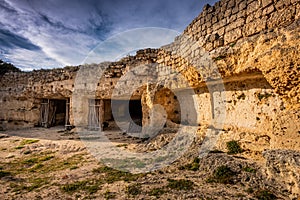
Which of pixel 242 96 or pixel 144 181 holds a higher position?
pixel 242 96

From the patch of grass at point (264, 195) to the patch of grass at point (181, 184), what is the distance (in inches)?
40.4

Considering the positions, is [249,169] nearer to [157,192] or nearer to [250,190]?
[250,190]

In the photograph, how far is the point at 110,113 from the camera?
11500mm

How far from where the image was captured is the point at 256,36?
3301mm

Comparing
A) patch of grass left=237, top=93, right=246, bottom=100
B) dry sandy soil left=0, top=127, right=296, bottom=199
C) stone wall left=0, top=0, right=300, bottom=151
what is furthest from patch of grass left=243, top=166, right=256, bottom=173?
patch of grass left=237, top=93, right=246, bottom=100

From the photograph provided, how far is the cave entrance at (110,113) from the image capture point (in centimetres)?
995

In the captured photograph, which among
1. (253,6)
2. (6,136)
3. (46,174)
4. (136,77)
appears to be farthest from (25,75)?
(253,6)

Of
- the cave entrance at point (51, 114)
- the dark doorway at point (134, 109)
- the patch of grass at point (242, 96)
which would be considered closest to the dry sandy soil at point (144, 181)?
the patch of grass at point (242, 96)

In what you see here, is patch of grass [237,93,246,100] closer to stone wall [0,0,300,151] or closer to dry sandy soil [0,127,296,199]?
stone wall [0,0,300,151]

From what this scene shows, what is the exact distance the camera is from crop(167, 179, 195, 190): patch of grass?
314 cm

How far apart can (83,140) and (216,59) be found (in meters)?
6.63

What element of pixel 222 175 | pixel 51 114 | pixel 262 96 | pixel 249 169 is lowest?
pixel 222 175

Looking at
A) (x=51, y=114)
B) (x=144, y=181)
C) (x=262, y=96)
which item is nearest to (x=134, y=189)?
(x=144, y=181)

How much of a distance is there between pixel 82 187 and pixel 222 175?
9.14ft
